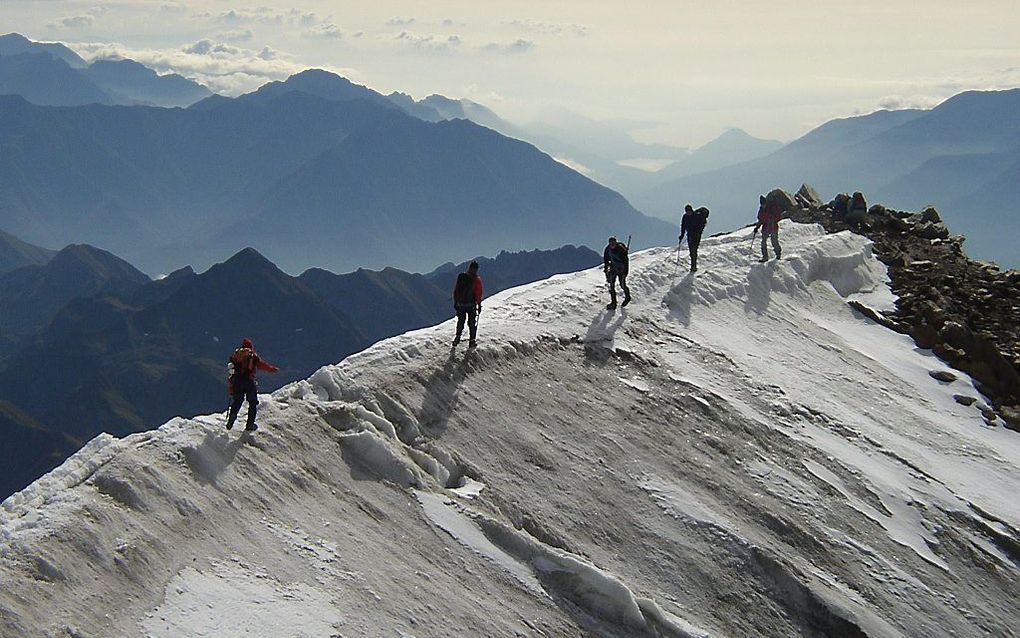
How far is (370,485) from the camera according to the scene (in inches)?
665

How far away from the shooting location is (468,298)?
21078mm

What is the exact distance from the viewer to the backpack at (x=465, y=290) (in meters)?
21.0

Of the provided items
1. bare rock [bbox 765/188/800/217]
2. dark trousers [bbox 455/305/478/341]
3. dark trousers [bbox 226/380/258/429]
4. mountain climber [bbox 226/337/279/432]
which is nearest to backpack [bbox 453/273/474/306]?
dark trousers [bbox 455/305/478/341]

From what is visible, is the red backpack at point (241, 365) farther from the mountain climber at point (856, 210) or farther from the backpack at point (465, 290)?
the mountain climber at point (856, 210)

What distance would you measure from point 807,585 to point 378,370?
33.8 ft

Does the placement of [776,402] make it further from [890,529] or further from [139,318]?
[139,318]

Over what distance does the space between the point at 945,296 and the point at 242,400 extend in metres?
29.1

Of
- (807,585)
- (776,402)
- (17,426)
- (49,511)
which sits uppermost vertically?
(776,402)

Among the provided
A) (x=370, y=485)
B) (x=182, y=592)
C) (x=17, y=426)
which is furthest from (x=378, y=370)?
(x=17, y=426)

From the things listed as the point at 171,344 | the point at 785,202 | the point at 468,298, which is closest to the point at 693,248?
the point at 468,298

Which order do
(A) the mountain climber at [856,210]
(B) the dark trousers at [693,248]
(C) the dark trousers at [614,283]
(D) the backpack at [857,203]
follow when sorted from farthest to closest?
1. (D) the backpack at [857,203]
2. (A) the mountain climber at [856,210]
3. (B) the dark trousers at [693,248]
4. (C) the dark trousers at [614,283]

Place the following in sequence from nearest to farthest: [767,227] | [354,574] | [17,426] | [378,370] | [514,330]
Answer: [354,574] → [378,370] → [514,330] → [767,227] → [17,426]

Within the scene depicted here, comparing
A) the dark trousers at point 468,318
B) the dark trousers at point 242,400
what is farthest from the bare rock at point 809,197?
the dark trousers at point 242,400

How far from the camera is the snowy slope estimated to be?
13.6 metres
